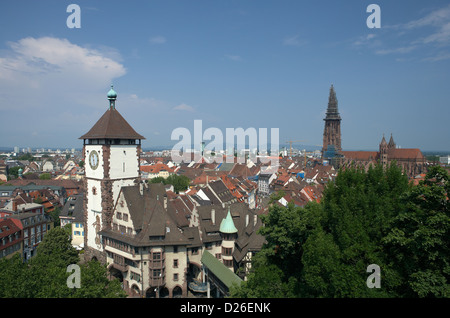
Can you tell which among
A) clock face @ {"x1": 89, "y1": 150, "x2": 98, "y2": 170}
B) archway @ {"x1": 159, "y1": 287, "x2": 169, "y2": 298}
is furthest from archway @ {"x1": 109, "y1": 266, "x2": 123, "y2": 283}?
clock face @ {"x1": 89, "y1": 150, "x2": 98, "y2": 170}

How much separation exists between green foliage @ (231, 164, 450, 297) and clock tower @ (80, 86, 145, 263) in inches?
880

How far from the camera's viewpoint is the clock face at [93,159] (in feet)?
134

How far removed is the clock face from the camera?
1604 inches

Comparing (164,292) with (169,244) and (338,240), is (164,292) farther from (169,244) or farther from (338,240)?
(338,240)

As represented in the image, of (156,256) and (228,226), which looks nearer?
(156,256)

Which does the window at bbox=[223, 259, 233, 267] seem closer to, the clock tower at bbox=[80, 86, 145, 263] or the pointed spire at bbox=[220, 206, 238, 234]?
the pointed spire at bbox=[220, 206, 238, 234]

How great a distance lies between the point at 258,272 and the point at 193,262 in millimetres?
17626

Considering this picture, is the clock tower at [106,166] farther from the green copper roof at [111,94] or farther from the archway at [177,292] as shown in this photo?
the archway at [177,292]

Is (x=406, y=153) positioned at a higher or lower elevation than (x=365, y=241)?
higher

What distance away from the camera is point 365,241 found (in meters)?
21.1

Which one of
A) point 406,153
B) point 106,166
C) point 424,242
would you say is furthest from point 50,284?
point 406,153

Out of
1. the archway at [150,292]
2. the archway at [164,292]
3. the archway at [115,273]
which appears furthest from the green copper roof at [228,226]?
the archway at [115,273]

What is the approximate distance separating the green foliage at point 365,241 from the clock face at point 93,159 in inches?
986

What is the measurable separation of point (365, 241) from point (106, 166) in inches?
1229
